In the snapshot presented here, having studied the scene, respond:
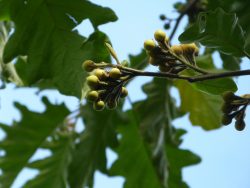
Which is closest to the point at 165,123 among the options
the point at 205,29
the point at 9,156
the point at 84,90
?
the point at 9,156

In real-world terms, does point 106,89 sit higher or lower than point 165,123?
higher

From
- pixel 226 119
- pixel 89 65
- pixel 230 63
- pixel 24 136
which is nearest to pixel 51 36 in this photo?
pixel 89 65

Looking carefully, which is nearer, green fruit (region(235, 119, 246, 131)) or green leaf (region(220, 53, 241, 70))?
green fruit (region(235, 119, 246, 131))

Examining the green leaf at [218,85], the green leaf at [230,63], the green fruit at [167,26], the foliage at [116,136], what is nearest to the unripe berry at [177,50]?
the green leaf at [218,85]

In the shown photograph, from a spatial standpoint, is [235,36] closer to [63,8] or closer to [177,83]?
[63,8]

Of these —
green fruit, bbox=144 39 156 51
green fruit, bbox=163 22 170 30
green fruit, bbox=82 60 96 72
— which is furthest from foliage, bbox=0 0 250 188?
green fruit, bbox=144 39 156 51

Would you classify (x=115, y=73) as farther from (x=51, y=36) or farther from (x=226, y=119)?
(x=51, y=36)

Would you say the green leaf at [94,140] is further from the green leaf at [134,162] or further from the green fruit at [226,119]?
the green fruit at [226,119]

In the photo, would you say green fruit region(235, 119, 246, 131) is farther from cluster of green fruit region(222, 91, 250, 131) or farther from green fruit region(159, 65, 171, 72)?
green fruit region(159, 65, 171, 72)
